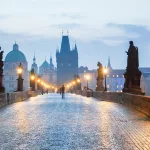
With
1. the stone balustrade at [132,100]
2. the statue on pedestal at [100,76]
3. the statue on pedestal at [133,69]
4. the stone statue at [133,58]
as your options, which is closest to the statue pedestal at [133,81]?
the statue on pedestal at [133,69]

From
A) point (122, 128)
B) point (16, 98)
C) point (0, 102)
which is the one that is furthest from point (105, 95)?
point (122, 128)

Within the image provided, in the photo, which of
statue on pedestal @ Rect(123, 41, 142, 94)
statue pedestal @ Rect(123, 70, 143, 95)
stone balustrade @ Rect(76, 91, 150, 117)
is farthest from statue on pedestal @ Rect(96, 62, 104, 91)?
statue on pedestal @ Rect(123, 41, 142, 94)

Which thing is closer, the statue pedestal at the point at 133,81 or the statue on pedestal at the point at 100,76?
the statue pedestal at the point at 133,81

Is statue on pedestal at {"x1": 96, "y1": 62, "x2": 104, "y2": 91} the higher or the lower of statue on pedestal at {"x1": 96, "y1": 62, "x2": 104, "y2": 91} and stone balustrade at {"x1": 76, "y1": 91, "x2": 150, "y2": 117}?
the higher

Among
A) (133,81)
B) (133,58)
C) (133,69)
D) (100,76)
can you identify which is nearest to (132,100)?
(133,81)

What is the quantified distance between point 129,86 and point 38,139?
2405 centimetres

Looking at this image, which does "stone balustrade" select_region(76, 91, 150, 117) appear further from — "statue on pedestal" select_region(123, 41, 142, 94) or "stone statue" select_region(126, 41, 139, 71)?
"stone statue" select_region(126, 41, 139, 71)

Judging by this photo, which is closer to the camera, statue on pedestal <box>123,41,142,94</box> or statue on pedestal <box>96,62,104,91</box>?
statue on pedestal <box>123,41,142,94</box>

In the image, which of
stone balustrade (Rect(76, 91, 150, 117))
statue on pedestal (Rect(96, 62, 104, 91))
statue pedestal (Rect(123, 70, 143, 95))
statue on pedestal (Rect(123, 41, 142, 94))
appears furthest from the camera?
statue on pedestal (Rect(96, 62, 104, 91))

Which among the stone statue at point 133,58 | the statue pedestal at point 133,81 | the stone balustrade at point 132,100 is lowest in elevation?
the stone balustrade at point 132,100

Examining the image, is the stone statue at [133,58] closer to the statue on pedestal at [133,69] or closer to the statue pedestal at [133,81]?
the statue on pedestal at [133,69]

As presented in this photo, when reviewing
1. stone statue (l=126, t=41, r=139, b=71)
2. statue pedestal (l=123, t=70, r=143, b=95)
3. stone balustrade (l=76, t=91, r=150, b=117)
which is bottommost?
stone balustrade (l=76, t=91, r=150, b=117)

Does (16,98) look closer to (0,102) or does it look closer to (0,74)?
(0,74)

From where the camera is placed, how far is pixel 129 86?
36.3 m
